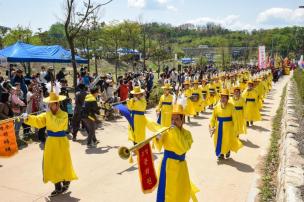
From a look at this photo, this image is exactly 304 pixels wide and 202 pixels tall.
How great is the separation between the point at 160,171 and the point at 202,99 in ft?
39.5

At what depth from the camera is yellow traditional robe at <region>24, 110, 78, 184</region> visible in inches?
270

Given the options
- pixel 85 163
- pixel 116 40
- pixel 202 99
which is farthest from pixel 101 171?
pixel 116 40

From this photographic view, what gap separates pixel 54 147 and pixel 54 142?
0.10 meters

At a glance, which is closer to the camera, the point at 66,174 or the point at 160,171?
the point at 160,171

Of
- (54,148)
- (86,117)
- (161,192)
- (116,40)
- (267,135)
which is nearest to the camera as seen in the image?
(161,192)

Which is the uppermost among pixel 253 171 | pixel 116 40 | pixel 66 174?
pixel 116 40

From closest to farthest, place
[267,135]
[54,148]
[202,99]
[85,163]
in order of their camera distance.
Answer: [54,148] < [85,163] < [267,135] < [202,99]

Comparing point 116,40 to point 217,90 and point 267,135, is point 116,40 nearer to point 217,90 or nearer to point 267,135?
point 217,90

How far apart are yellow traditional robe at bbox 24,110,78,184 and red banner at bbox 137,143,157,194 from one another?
252cm

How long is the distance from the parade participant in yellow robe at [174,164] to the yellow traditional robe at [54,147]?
2.39m

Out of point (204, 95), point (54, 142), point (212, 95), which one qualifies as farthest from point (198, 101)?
point (54, 142)

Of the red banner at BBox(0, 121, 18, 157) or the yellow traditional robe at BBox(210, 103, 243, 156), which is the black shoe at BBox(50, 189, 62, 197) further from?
the yellow traditional robe at BBox(210, 103, 243, 156)

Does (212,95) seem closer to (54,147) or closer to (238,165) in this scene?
(238,165)

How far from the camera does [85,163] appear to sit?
9.16 meters
